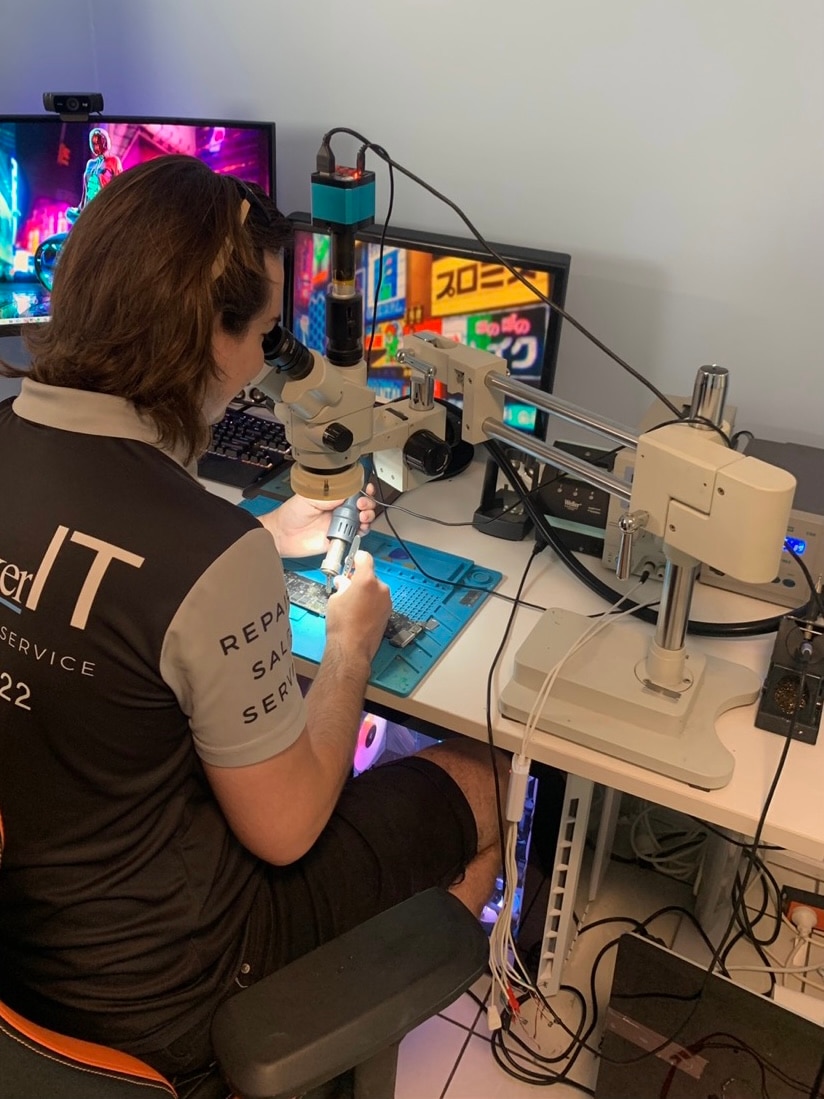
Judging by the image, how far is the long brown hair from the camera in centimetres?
88

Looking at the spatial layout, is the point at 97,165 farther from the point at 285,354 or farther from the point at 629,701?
the point at 629,701

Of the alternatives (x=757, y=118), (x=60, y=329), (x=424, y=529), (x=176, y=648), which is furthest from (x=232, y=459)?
(x=757, y=118)

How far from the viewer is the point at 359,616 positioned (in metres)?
1.19

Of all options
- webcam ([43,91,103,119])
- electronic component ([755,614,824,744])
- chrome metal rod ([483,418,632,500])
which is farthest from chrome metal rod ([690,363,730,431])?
webcam ([43,91,103,119])

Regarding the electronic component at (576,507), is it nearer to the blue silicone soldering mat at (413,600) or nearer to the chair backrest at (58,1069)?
the blue silicone soldering mat at (413,600)

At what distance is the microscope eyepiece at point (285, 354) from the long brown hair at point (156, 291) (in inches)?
1.1

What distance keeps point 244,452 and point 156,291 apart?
2.53 feet

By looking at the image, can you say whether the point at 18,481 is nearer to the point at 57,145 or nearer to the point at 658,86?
the point at 57,145

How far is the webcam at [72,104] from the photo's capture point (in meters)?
1.51

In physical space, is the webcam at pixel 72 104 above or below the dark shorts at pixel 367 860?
above

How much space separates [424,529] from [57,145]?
2.94ft

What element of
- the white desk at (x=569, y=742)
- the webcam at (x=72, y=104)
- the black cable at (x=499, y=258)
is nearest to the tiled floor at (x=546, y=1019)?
the white desk at (x=569, y=742)

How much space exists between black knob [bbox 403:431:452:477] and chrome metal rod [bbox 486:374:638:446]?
0.09 m

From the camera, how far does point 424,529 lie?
1509 mm
